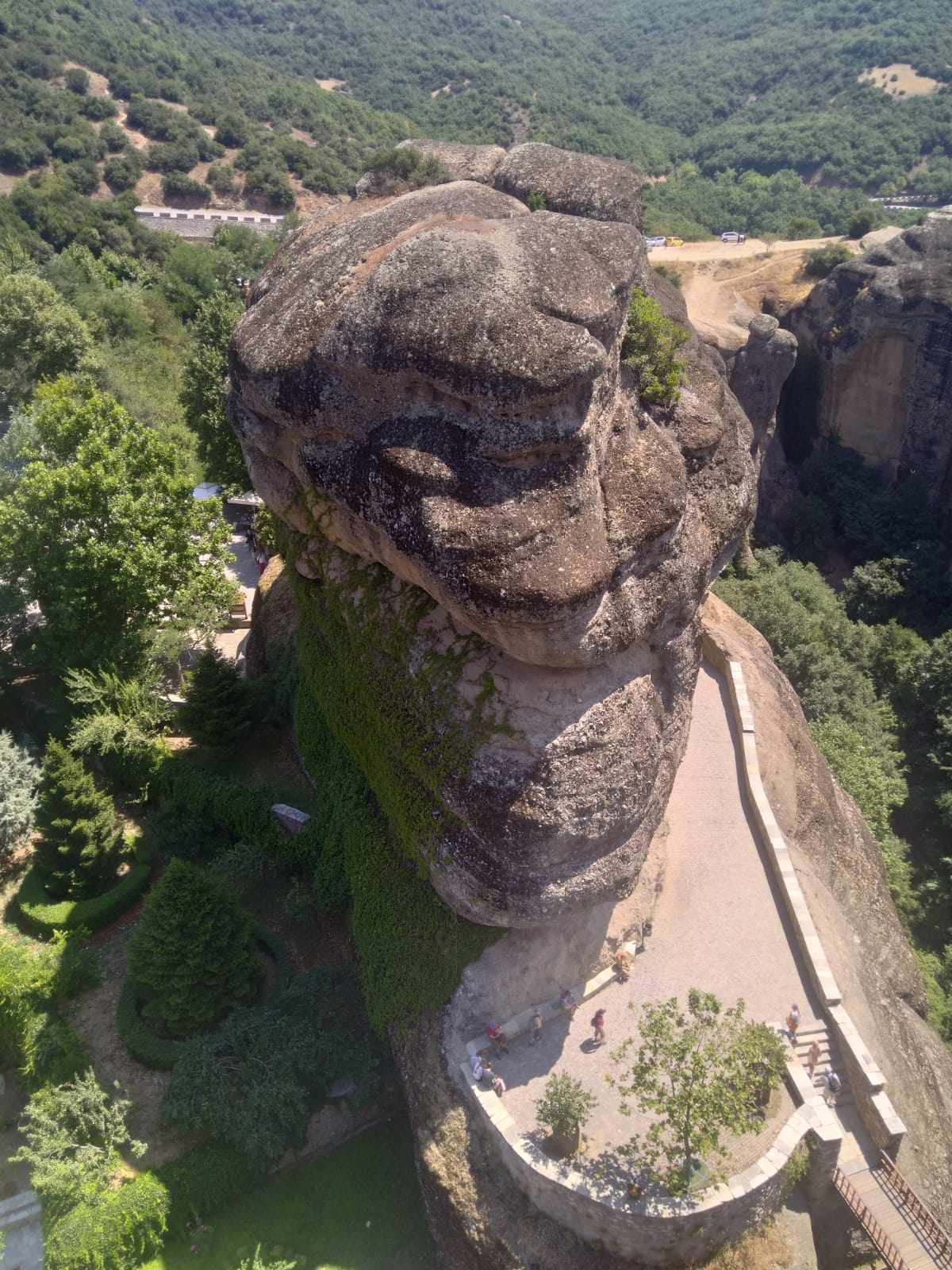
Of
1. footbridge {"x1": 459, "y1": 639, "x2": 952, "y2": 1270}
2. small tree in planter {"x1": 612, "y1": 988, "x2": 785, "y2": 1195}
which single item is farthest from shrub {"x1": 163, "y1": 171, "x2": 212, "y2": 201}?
small tree in planter {"x1": 612, "y1": 988, "x2": 785, "y2": 1195}

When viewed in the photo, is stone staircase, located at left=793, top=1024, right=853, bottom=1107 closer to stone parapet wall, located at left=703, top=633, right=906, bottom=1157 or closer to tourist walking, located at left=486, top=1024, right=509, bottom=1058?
stone parapet wall, located at left=703, top=633, right=906, bottom=1157

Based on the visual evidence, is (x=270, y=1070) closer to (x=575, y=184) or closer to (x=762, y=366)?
(x=575, y=184)

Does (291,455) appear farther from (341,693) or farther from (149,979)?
(149,979)

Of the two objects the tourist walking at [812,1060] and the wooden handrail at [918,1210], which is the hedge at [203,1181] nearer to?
the tourist walking at [812,1060]

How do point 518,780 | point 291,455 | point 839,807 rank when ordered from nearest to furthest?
point 518,780 < point 291,455 < point 839,807

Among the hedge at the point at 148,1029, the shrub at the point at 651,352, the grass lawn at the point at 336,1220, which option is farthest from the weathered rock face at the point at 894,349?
the grass lawn at the point at 336,1220

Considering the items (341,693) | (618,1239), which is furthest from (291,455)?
(618,1239)
